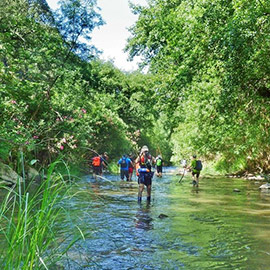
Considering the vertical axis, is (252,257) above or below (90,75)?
below

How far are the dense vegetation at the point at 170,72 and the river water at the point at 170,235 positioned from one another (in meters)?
1.45

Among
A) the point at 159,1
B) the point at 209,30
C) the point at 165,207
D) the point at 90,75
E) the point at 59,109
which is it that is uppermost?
the point at 159,1

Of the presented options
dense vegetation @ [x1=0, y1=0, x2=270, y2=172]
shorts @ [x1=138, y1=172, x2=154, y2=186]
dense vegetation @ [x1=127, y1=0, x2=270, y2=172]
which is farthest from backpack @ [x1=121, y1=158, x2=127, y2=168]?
shorts @ [x1=138, y1=172, x2=154, y2=186]

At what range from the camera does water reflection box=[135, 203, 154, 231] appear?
786 cm

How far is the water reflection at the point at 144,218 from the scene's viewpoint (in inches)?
309

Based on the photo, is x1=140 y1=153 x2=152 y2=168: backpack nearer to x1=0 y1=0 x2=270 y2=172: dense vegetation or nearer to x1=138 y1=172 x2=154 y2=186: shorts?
x1=138 y1=172 x2=154 y2=186: shorts

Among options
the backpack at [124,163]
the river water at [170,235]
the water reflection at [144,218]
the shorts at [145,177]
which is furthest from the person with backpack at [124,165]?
the water reflection at [144,218]

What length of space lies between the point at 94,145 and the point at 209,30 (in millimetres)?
19262

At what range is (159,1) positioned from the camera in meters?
23.8

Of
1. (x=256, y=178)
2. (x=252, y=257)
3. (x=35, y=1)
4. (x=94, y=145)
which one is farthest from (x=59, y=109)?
(x=252, y=257)

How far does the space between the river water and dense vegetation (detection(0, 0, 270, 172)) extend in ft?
4.76

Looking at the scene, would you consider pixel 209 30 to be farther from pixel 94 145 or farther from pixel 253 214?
pixel 94 145

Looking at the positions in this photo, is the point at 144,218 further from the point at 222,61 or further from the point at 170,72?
the point at 170,72

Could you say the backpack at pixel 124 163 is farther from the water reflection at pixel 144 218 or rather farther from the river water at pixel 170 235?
the water reflection at pixel 144 218
